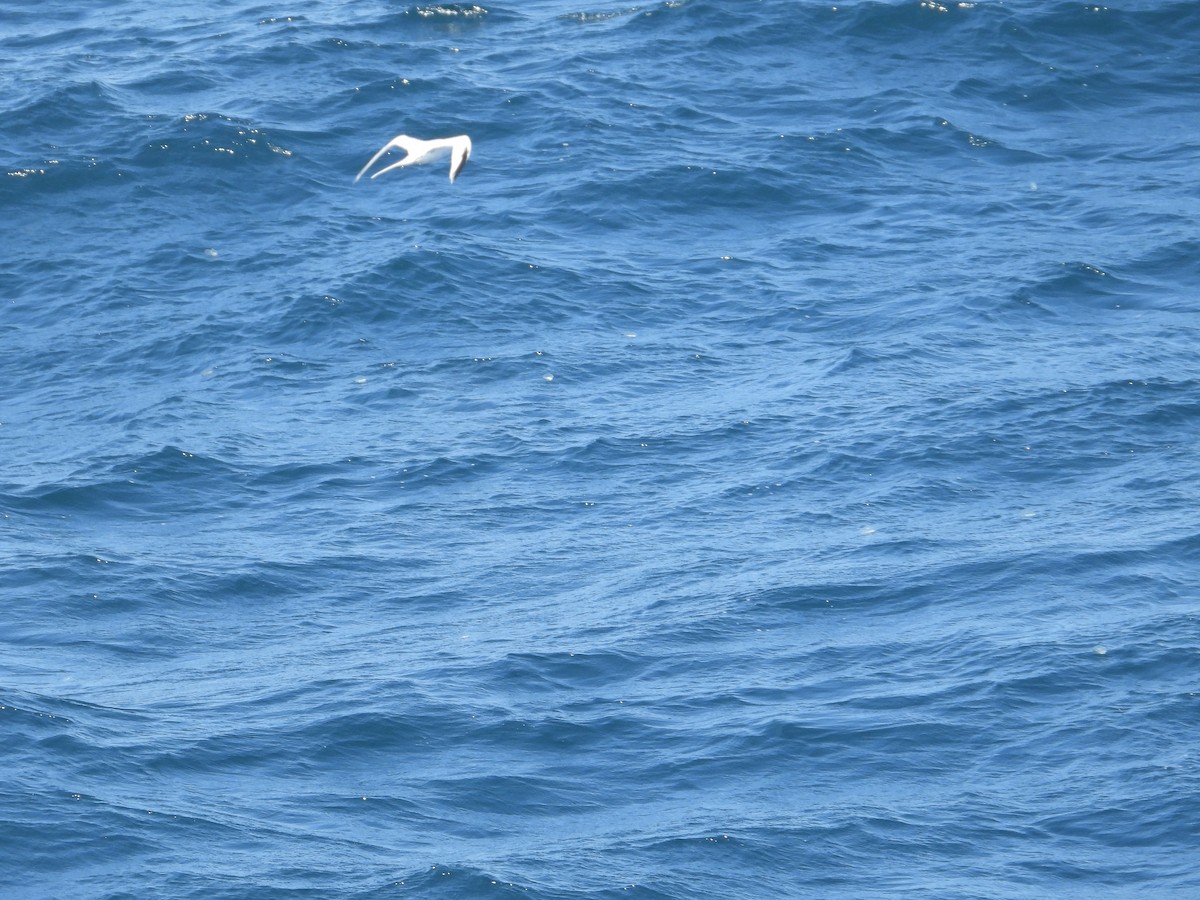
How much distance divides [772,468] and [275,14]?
29.9 meters

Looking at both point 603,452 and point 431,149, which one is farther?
point 603,452

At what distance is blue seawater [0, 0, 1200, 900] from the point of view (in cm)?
2883

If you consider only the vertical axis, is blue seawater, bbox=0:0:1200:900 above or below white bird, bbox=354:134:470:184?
below

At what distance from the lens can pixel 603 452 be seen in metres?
39.8

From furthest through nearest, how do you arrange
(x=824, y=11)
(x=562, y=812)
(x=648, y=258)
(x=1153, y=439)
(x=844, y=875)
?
(x=824, y=11) < (x=648, y=258) < (x=1153, y=439) < (x=562, y=812) < (x=844, y=875)

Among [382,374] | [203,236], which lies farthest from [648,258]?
[203,236]

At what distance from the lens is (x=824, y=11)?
57219mm

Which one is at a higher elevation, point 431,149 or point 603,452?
point 431,149

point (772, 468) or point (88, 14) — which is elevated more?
point (88, 14)

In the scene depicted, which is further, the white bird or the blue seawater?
the white bird

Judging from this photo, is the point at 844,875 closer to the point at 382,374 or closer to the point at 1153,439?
the point at 1153,439

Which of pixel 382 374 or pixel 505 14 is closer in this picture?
pixel 382 374

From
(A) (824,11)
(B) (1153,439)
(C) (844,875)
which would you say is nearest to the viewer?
(C) (844,875)

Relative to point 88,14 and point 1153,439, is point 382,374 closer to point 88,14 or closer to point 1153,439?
point 1153,439
